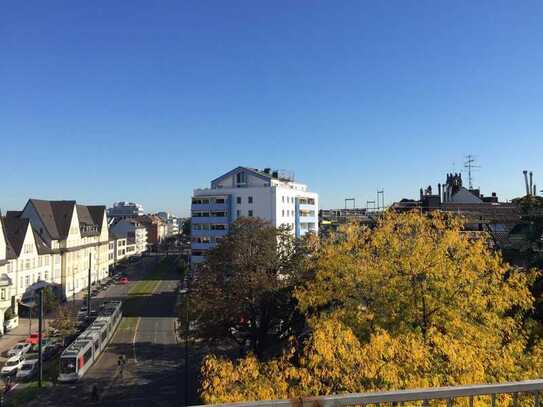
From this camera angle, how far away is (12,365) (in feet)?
105

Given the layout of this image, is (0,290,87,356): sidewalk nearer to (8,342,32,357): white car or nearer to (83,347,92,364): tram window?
(8,342,32,357): white car

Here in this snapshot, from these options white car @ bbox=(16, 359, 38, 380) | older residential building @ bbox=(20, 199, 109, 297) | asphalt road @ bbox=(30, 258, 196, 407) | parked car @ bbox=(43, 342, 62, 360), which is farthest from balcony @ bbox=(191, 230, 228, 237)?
white car @ bbox=(16, 359, 38, 380)

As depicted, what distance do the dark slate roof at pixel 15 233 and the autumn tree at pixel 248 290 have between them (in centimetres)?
3426

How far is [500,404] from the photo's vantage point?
846 centimetres

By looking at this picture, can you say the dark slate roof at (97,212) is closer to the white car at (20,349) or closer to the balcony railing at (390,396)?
the white car at (20,349)

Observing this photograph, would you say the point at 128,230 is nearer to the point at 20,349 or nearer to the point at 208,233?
the point at 208,233

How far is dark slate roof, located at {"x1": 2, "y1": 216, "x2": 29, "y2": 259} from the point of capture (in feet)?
165

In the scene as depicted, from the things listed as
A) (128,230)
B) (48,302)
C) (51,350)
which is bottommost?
(51,350)

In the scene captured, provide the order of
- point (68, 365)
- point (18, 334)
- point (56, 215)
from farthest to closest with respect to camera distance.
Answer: point (56, 215) → point (18, 334) → point (68, 365)

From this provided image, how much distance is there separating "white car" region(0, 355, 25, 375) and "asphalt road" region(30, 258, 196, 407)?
17.7 ft

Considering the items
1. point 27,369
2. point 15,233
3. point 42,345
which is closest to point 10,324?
point 15,233

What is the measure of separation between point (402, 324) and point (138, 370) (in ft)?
78.6

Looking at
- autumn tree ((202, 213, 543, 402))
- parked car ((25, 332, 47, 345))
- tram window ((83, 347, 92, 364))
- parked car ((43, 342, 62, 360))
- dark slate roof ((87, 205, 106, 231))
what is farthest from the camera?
Result: dark slate roof ((87, 205, 106, 231))

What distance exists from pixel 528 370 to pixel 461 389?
9.74 meters
